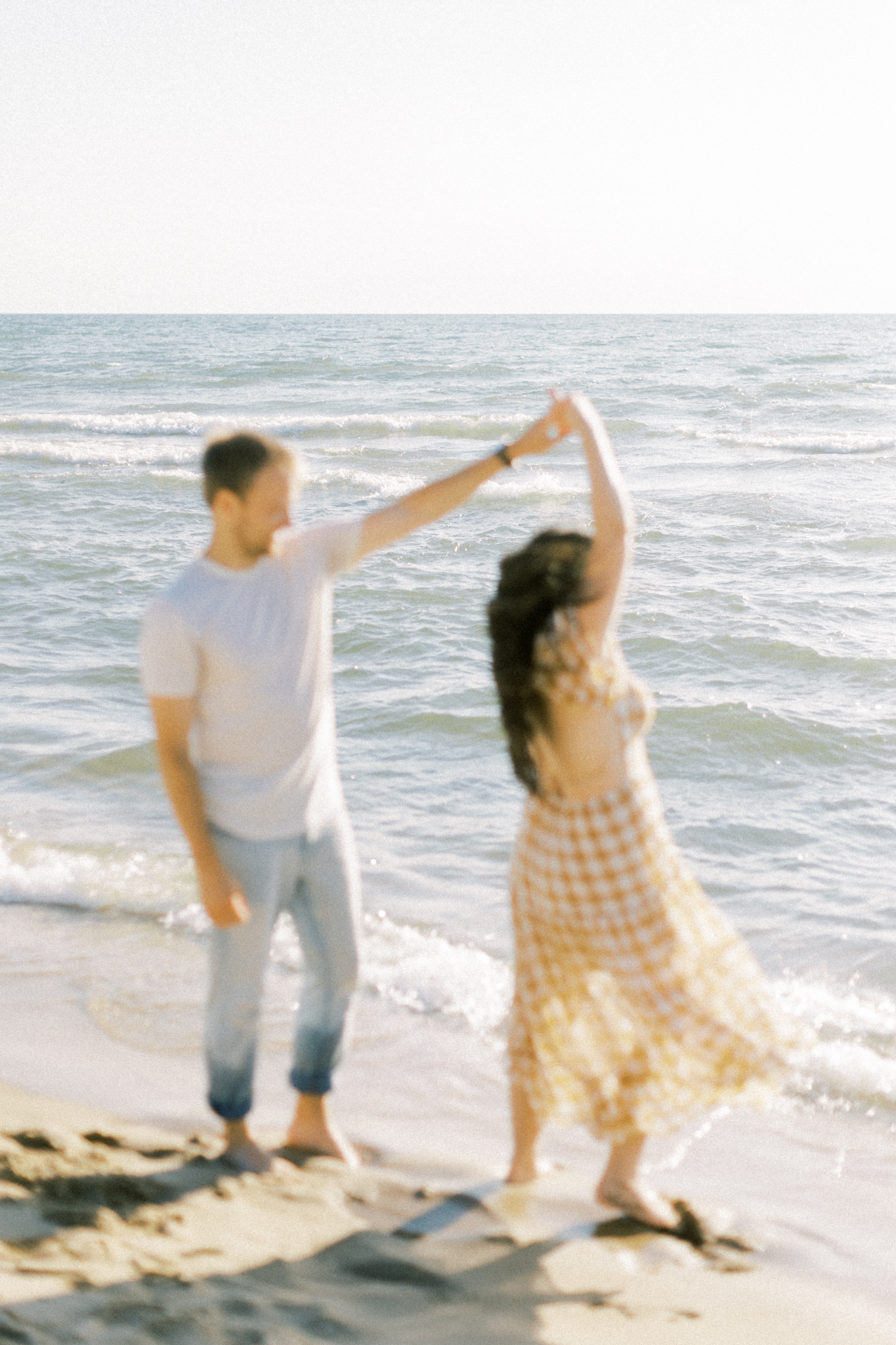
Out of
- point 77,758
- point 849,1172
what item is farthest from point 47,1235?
point 77,758

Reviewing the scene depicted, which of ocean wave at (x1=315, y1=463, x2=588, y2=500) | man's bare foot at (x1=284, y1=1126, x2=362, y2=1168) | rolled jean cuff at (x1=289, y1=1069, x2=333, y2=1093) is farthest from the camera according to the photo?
ocean wave at (x1=315, y1=463, x2=588, y2=500)

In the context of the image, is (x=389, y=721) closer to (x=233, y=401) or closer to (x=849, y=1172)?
(x=849, y=1172)

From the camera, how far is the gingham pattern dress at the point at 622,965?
2.91 m

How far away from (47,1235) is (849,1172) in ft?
7.41

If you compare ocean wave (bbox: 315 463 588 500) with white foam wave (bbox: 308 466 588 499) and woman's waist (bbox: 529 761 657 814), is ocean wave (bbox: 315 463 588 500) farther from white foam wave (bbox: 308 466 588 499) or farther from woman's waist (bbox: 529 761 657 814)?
woman's waist (bbox: 529 761 657 814)

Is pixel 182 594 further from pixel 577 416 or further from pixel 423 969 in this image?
pixel 423 969

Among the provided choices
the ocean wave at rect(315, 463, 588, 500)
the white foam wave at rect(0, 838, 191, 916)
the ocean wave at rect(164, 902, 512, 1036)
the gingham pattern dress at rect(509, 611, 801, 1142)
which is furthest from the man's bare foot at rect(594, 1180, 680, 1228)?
the ocean wave at rect(315, 463, 588, 500)

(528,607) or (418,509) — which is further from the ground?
(418,509)

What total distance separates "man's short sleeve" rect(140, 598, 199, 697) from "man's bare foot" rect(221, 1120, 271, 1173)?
49.4 inches

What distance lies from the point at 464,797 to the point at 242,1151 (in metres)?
3.56

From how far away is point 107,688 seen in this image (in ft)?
28.0

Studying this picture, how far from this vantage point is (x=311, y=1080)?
342 centimetres

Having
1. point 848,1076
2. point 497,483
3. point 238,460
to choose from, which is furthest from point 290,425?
point 238,460

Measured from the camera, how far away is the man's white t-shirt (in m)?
2.84
